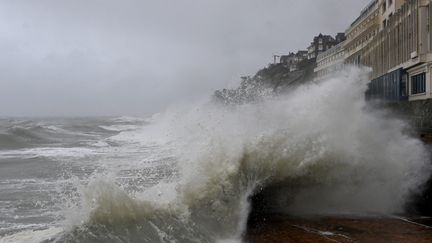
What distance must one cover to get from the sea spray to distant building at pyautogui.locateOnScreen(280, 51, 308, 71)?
108397 mm

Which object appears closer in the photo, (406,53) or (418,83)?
(418,83)

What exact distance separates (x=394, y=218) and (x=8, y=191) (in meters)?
9.51

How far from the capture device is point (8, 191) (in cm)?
1255

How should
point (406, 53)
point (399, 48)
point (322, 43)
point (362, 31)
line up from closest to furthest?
point (406, 53) → point (399, 48) → point (362, 31) → point (322, 43)

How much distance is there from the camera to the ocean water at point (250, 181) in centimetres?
682

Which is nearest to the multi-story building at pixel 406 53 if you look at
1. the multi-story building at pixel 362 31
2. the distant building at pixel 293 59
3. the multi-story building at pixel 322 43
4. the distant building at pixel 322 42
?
the multi-story building at pixel 362 31

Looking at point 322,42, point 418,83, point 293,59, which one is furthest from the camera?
point 293,59

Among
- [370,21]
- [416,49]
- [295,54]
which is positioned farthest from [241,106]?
[295,54]

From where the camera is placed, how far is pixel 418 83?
2847 centimetres

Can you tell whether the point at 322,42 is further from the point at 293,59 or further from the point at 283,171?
the point at 283,171

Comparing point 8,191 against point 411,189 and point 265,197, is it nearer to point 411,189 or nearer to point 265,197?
point 265,197

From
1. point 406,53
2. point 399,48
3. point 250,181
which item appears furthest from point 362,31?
point 250,181

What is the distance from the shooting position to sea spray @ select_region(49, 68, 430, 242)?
273 inches

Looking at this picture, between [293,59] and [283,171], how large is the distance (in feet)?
402
